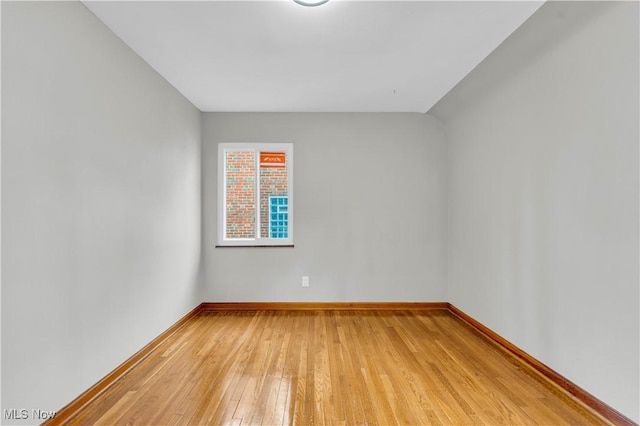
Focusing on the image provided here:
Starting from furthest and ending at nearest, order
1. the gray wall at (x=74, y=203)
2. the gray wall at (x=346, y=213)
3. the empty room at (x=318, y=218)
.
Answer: the gray wall at (x=346, y=213)
the empty room at (x=318, y=218)
the gray wall at (x=74, y=203)

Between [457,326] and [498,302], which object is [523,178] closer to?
[498,302]

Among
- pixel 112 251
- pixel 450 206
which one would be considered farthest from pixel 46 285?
pixel 450 206

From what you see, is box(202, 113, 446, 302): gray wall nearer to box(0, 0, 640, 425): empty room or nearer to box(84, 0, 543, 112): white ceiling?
box(0, 0, 640, 425): empty room

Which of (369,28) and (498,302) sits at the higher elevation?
(369,28)

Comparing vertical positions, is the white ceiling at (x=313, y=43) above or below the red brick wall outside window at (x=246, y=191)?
above

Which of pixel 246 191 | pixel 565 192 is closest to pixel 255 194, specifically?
pixel 246 191

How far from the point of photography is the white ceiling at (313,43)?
6.94 feet

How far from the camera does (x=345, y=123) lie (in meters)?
4.36

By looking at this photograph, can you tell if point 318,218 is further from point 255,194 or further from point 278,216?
point 255,194

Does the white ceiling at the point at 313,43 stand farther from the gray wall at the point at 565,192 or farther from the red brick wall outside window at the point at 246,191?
the red brick wall outside window at the point at 246,191

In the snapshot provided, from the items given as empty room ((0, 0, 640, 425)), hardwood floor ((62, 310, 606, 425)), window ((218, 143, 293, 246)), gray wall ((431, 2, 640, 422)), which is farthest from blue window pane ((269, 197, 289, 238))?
gray wall ((431, 2, 640, 422))

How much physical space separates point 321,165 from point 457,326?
2486 mm

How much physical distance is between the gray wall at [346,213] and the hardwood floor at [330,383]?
817 millimetres

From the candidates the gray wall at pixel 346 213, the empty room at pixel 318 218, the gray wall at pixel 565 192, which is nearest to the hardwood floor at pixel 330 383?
the empty room at pixel 318 218
